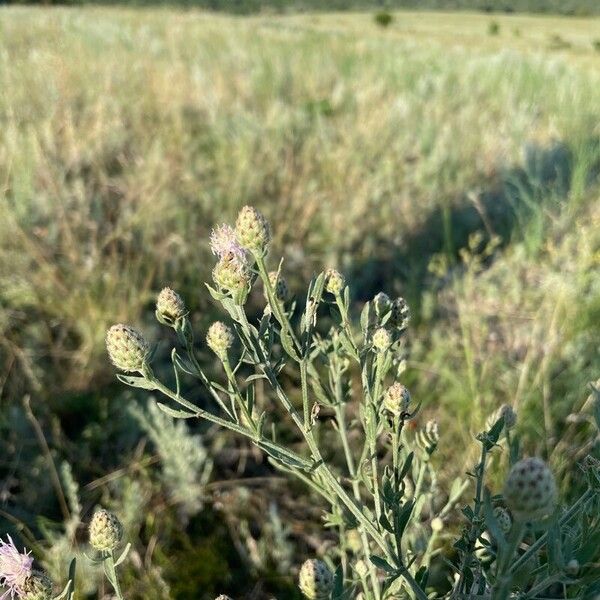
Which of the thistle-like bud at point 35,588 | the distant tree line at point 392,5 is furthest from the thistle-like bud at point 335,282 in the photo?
the distant tree line at point 392,5

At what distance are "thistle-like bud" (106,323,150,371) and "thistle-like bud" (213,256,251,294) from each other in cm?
11

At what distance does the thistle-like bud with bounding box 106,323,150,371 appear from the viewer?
0.73m

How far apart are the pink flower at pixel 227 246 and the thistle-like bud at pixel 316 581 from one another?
1.16 feet

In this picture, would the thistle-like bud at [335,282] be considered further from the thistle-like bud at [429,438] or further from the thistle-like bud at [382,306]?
the thistle-like bud at [429,438]

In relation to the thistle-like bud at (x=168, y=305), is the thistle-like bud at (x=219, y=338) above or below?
below

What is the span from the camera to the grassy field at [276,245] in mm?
1649

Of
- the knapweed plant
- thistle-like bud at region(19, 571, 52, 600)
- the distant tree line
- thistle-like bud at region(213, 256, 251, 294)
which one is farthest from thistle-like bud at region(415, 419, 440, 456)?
the distant tree line

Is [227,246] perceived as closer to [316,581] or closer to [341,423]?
[341,423]

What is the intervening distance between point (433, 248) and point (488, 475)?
1.39 meters

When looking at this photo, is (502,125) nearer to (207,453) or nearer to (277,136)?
(277,136)

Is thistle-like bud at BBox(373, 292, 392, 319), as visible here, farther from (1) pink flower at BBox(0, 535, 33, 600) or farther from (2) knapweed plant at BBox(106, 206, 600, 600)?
(1) pink flower at BBox(0, 535, 33, 600)

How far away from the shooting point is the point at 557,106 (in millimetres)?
4645

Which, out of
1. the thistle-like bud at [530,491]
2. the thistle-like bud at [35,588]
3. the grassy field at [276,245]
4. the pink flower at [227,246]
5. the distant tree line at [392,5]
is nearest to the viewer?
the thistle-like bud at [530,491]

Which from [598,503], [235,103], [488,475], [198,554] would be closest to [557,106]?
[235,103]
